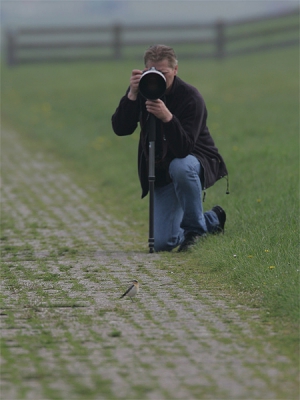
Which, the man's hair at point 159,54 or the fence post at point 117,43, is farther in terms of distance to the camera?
the fence post at point 117,43

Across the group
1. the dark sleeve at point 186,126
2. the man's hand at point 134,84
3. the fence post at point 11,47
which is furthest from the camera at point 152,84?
the fence post at point 11,47

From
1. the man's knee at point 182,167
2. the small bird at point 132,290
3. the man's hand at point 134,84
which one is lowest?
the small bird at point 132,290

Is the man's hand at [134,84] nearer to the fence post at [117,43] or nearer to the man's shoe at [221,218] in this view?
the man's shoe at [221,218]

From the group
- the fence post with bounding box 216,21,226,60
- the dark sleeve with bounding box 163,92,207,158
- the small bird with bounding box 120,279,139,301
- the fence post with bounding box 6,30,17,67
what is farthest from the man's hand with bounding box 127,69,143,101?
the fence post with bounding box 6,30,17,67

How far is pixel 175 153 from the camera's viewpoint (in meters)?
6.66

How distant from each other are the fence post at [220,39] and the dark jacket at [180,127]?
2123cm

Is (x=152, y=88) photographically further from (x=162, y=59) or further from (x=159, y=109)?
(x=162, y=59)

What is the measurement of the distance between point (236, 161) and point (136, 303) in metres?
5.20

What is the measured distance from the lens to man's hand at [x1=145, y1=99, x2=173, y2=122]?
21.1ft

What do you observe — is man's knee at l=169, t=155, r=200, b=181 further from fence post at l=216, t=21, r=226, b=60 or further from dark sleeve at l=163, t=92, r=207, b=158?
fence post at l=216, t=21, r=226, b=60

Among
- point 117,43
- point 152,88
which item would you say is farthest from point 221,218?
point 117,43

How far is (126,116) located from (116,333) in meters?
2.59

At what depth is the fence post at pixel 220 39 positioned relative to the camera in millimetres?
27750

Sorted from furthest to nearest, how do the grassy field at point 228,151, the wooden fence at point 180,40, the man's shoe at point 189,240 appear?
1. the wooden fence at point 180,40
2. the man's shoe at point 189,240
3. the grassy field at point 228,151
